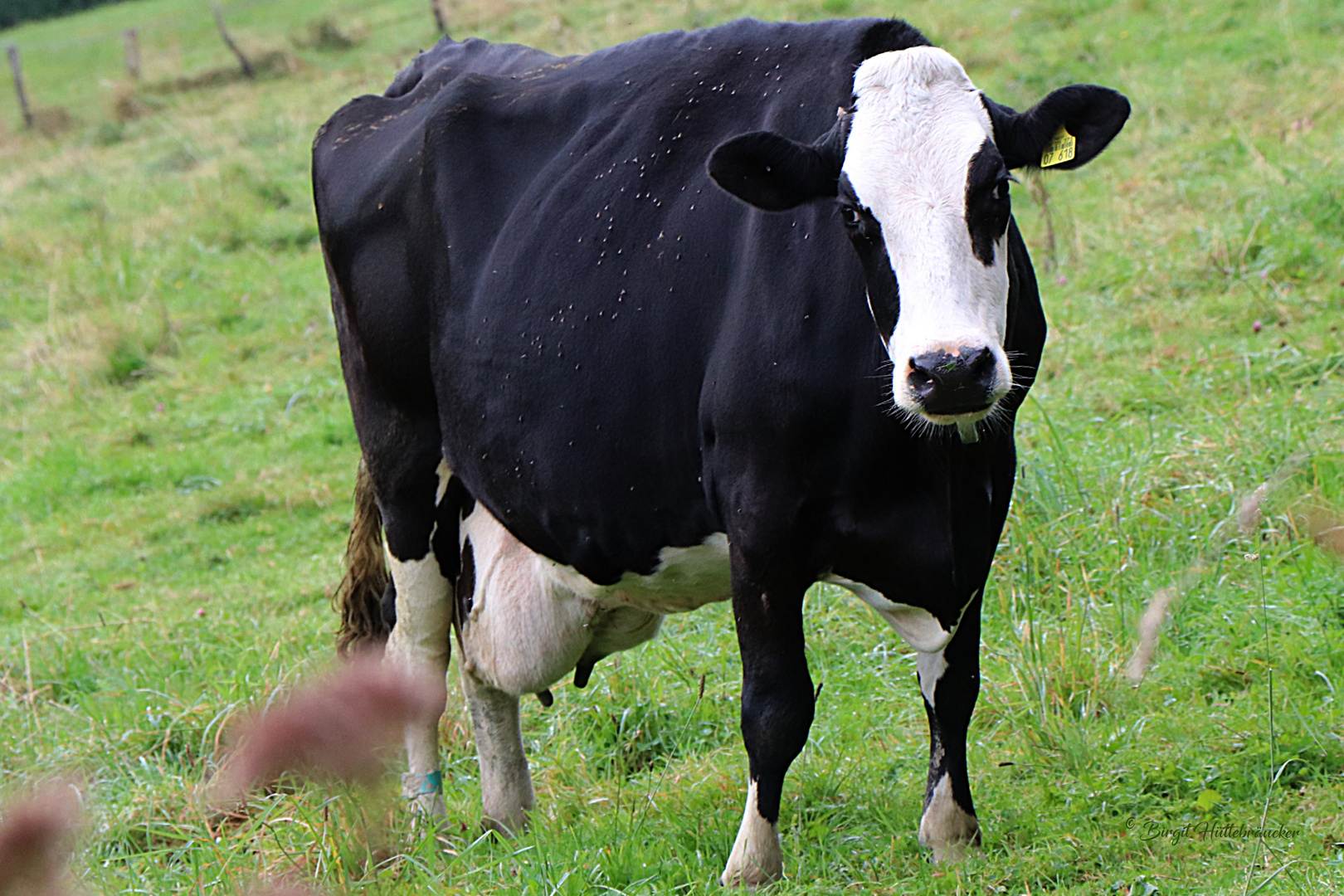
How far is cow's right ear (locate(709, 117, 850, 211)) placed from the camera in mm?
3236

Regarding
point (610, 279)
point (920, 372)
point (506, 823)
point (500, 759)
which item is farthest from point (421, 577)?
point (920, 372)

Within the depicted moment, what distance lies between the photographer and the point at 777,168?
3277mm

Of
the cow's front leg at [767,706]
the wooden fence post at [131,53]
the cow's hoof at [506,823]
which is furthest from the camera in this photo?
the wooden fence post at [131,53]

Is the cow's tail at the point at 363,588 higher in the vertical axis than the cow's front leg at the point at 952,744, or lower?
lower

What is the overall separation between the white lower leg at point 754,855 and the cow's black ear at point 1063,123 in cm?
166

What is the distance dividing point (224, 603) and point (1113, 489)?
415 centimetres

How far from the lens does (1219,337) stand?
22.4 feet

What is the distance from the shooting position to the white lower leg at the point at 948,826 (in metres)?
3.71

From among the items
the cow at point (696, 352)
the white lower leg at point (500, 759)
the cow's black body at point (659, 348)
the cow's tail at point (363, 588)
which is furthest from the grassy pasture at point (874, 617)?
the cow's black body at point (659, 348)

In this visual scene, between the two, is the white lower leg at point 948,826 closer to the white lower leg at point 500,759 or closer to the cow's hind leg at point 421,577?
the white lower leg at point 500,759

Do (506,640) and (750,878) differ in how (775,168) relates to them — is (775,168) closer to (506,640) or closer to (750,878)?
(750,878)

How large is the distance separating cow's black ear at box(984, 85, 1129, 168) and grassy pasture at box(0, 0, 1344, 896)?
2.78 ft

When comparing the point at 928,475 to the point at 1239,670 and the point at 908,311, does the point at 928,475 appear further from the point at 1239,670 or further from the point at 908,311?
the point at 1239,670

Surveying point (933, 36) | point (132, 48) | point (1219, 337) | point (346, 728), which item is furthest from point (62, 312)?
point (132, 48)
